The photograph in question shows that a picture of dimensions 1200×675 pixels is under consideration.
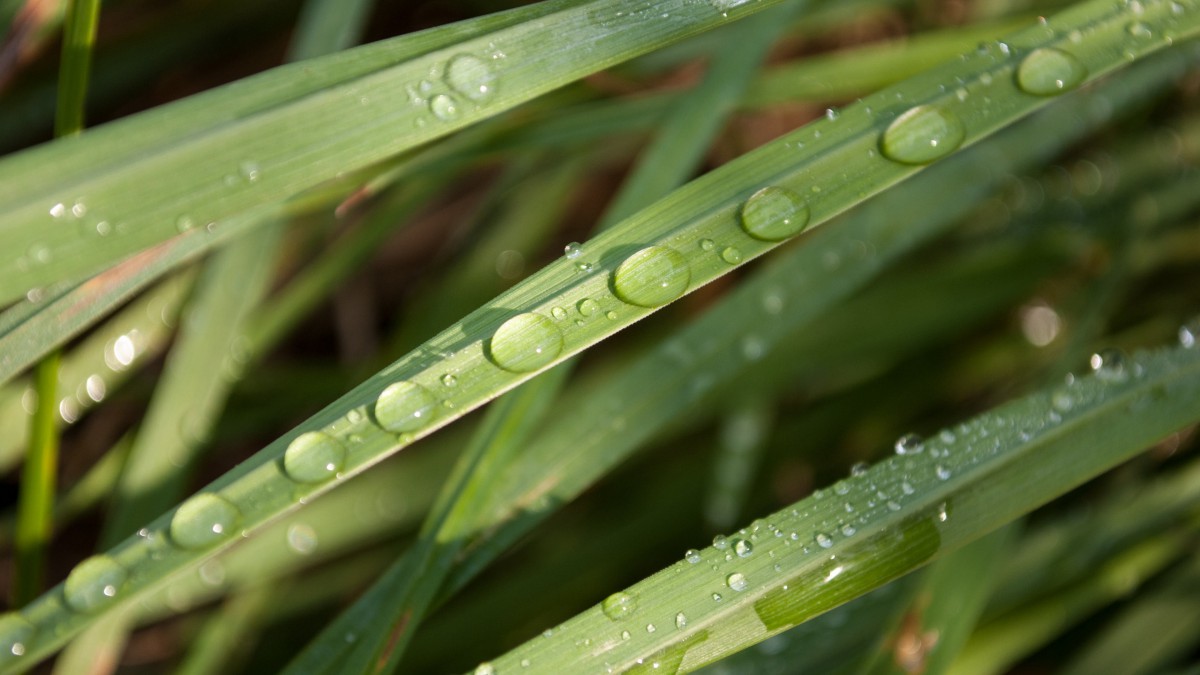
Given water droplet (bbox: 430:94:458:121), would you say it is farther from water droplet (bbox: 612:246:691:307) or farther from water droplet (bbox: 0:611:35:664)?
water droplet (bbox: 0:611:35:664)

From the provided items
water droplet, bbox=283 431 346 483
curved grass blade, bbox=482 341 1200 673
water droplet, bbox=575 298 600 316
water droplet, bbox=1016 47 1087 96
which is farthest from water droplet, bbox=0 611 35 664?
water droplet, bbox=1016 47 1087 96

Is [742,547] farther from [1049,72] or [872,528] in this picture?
[1049,72]

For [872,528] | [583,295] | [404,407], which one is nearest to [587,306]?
[583,295]

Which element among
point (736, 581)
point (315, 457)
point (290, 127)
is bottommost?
point (736, 581)

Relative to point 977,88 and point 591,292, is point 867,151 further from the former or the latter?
point 591,292

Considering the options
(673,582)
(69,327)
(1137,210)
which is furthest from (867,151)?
(1137,210)

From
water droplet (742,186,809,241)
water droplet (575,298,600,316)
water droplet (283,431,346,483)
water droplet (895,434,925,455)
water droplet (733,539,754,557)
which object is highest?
water droplet (742,186,809,241)
